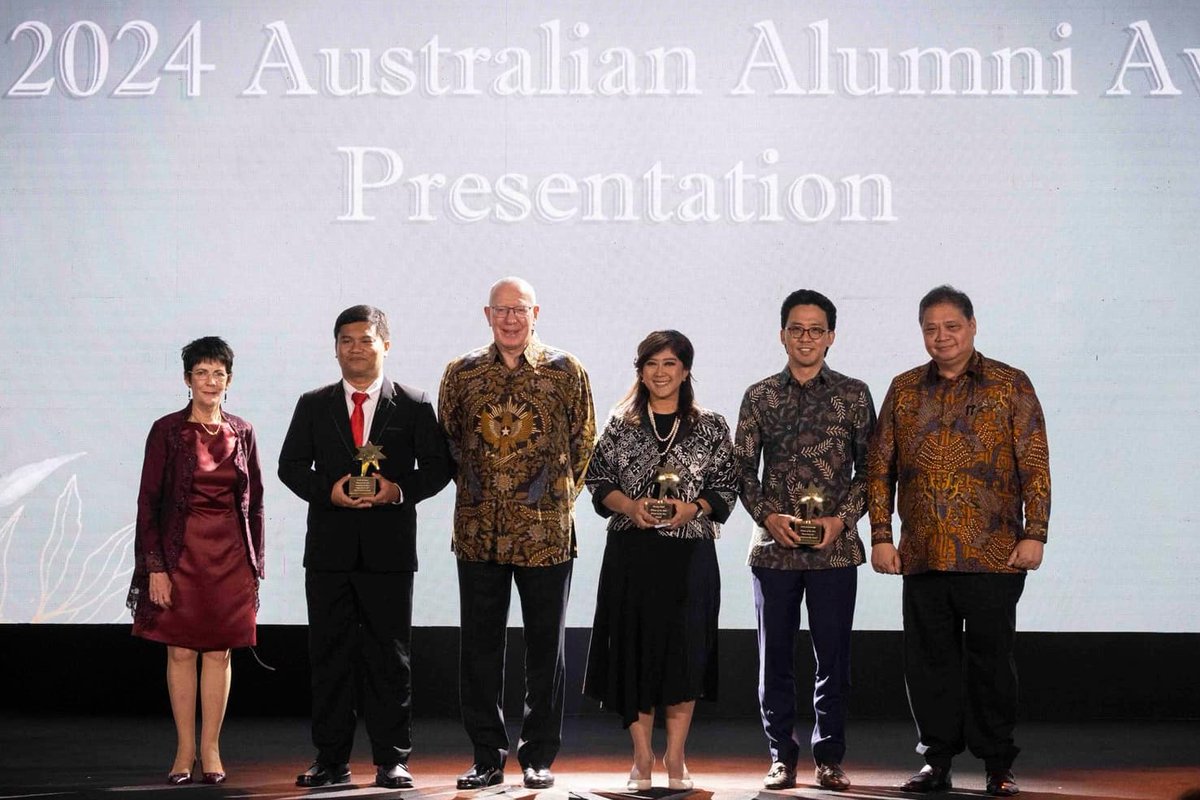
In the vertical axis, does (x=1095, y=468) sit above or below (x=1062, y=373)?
below

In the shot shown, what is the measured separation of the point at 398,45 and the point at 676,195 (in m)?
1.15

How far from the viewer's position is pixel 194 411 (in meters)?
3.94

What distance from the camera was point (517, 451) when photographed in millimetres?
3768

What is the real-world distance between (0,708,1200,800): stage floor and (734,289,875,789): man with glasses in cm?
21

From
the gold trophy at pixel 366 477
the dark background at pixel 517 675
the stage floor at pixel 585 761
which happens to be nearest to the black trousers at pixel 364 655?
the stage floor at pixel 585 761

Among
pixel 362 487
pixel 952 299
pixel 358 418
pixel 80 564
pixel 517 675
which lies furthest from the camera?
pixel 517 675

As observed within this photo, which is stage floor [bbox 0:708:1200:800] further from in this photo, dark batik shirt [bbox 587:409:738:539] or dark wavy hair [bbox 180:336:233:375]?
dark wavy hair [bbox 180:336:233:375]

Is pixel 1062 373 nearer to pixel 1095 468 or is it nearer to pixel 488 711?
pixel 1095 468

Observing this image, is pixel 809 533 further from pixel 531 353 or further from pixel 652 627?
pixel 531 353

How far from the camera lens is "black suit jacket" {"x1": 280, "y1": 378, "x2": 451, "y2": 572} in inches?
148

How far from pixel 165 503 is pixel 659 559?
4.60 ft

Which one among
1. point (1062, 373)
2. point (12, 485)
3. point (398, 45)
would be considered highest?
point (398, 45)

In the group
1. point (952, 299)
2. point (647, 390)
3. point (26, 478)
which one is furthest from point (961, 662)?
point (26, 478)

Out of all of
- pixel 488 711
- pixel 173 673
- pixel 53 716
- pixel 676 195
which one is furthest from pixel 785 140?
pixel 53 716
